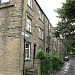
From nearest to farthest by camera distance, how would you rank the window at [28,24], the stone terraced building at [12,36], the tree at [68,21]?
the stone terraced building at [12,36] < the tree at [68,21] < the window at [28,24]

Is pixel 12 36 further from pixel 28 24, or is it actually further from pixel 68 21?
pixel 68 21

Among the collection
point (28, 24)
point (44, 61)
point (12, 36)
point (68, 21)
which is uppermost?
point (68, 21)

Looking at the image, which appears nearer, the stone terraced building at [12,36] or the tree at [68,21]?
the stone terraced building at [12,36]

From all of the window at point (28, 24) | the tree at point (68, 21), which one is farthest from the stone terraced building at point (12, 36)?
the tree at point (68, 21)

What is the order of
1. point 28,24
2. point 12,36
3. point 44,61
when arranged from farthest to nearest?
point 28,24
point 12,36
point 44,61

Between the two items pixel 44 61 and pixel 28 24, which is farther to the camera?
pixel 28 24

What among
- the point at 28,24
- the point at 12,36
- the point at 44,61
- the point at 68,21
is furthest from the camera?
the point at 68,21

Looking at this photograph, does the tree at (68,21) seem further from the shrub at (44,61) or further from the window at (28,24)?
the shrub at (44,61)

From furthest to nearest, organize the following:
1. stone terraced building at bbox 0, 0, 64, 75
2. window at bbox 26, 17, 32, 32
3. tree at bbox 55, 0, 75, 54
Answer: window at bbox 26, 17, 32, 32, tree at bbox 55, 0, 75, 54, stone terraced building at bbox 0, 0, 64, 75

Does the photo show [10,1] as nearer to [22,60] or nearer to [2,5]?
[2,5]

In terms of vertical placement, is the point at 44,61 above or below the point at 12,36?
below

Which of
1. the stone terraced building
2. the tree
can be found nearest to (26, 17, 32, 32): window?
the stone terraced building

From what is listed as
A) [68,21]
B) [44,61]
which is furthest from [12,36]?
[68,21]

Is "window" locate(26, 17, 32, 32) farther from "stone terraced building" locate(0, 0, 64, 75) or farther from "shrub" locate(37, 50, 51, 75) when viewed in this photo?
"shrub" locate(37, 50, 51, 75)
